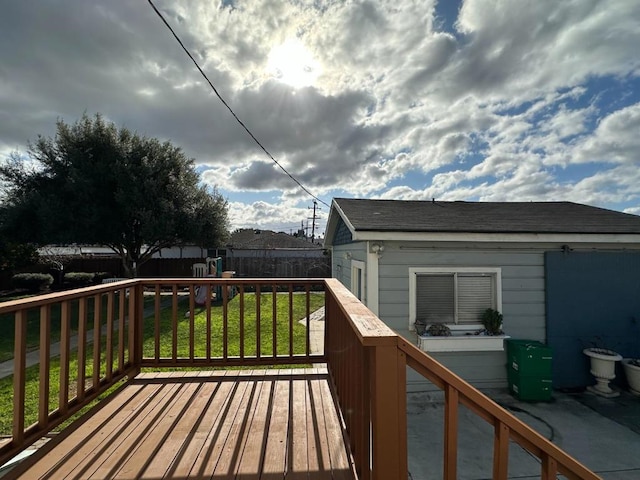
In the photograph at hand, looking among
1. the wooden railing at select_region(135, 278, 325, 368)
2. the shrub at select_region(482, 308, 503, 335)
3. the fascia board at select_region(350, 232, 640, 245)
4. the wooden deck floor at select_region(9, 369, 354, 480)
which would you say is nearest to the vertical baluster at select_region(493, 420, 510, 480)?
the wooden deck floor at select_region(9, 369, 354, 480)

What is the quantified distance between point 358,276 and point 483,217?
2505mm

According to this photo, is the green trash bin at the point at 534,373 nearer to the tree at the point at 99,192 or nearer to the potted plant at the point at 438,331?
the potted plant at the point at 438,331

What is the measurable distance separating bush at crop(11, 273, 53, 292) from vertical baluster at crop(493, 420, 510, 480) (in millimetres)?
17238

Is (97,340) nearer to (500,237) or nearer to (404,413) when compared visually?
(404,413)

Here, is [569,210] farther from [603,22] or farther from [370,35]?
[370,35]

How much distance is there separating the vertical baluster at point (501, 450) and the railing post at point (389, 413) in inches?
13.7

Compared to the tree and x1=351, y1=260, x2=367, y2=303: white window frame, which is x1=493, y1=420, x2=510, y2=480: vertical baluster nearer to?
x1=351, y1=260, x2=367, y2=303: white window frame

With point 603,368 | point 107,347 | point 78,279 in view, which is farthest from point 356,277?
point 78,279

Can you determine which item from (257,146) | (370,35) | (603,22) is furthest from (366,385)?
(257,146)

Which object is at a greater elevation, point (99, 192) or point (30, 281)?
point (99, 192)

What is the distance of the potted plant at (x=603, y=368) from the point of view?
4.44m

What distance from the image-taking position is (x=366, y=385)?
3.81ft

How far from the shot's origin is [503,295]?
4.73m

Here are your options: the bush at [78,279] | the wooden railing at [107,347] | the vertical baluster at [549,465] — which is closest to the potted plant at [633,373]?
the wooden railing at [107,347]
